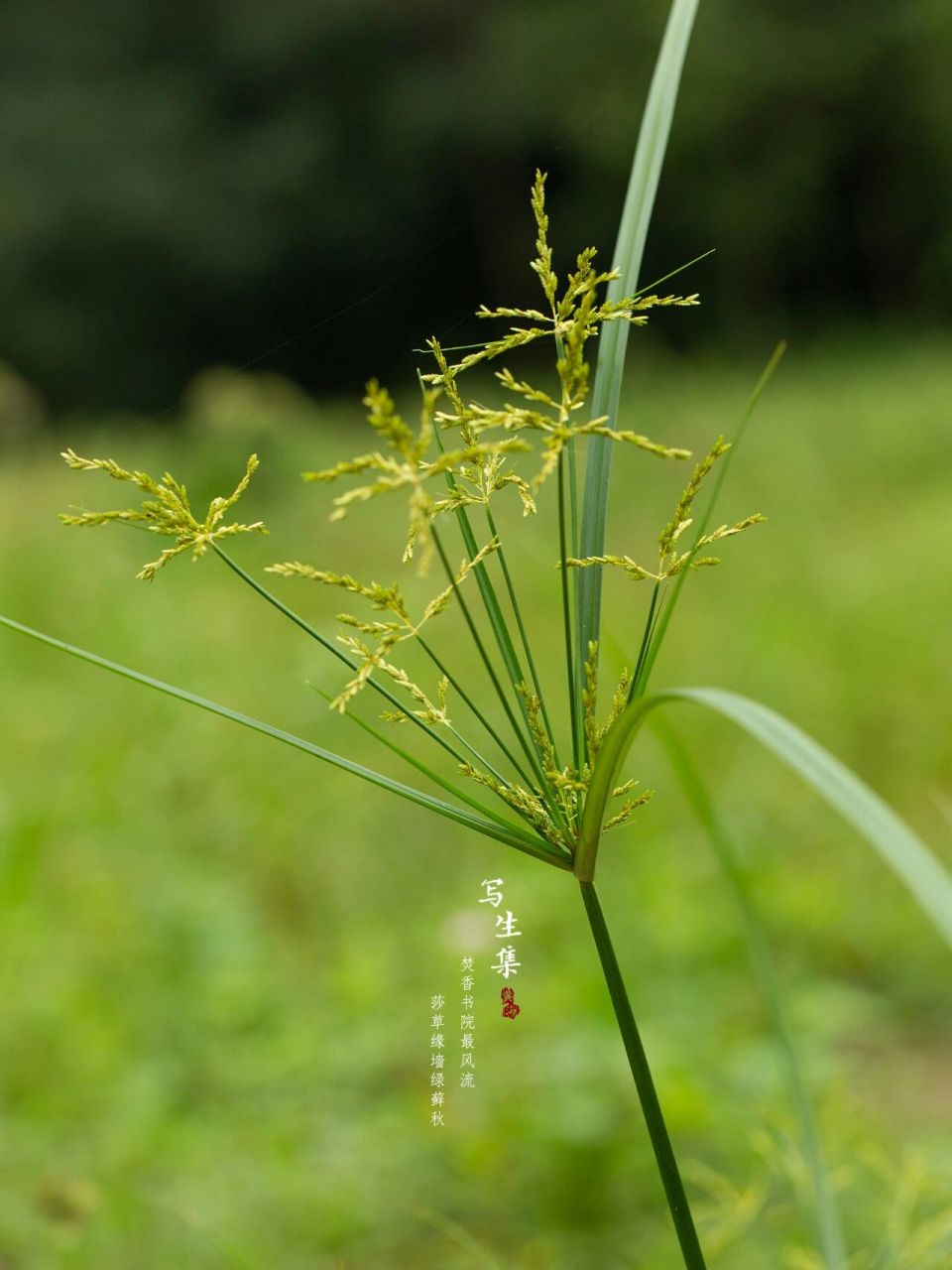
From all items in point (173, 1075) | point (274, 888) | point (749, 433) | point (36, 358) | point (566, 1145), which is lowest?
point (566, 1145)

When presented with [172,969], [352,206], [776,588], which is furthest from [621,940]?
[352,206]

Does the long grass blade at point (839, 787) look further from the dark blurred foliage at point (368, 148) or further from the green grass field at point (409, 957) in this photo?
the dark blurred foliage at point (368, 148)

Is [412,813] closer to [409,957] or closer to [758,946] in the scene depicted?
[409,957]

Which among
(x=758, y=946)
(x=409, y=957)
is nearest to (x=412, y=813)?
(x=409, y=957)

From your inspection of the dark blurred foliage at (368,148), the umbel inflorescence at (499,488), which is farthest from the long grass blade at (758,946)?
the dark blurred foliage at (368,148)

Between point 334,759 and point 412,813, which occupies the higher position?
point 412,813

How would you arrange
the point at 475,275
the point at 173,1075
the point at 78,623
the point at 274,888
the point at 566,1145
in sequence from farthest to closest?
1. the point at 78,623
2. the point at 274,888
3. the point at 173,1075
4. the point at 566,1145
5. the point at 475,275

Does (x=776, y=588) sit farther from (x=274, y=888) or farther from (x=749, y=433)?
(x=274, y=888)
